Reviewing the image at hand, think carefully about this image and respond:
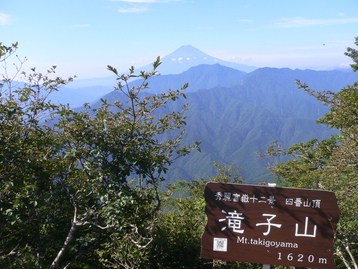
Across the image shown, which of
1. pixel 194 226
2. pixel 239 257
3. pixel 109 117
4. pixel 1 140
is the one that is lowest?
pixel 194 226

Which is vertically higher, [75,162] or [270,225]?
[75,162]

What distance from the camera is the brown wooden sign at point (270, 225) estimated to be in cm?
285

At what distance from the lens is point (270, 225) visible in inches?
115

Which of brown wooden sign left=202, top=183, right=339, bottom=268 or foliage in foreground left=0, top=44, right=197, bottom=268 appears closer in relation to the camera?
brown wooden sign left=202, top=183, right=339, bottom=268

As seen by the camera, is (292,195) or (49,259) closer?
(292,195)

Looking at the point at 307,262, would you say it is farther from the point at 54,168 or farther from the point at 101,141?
the point at 54,168

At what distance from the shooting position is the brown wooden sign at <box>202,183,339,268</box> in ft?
9.35

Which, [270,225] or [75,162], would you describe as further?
[75,162]

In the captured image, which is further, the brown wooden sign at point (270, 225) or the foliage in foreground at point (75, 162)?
the foliage in foreground at point (75, 162)

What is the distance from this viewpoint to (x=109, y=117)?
3828 mm

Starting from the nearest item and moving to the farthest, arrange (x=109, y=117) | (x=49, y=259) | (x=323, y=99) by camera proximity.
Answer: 1. (x=109, y=117)
2. (x=49, y=259)
3. (x=323, y=99)

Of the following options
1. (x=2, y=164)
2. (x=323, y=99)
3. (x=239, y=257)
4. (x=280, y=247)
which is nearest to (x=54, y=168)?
(x=2, y=164)

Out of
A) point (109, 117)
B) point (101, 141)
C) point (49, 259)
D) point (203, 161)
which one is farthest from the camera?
point (203, 161)

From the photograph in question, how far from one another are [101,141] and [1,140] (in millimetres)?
1169
